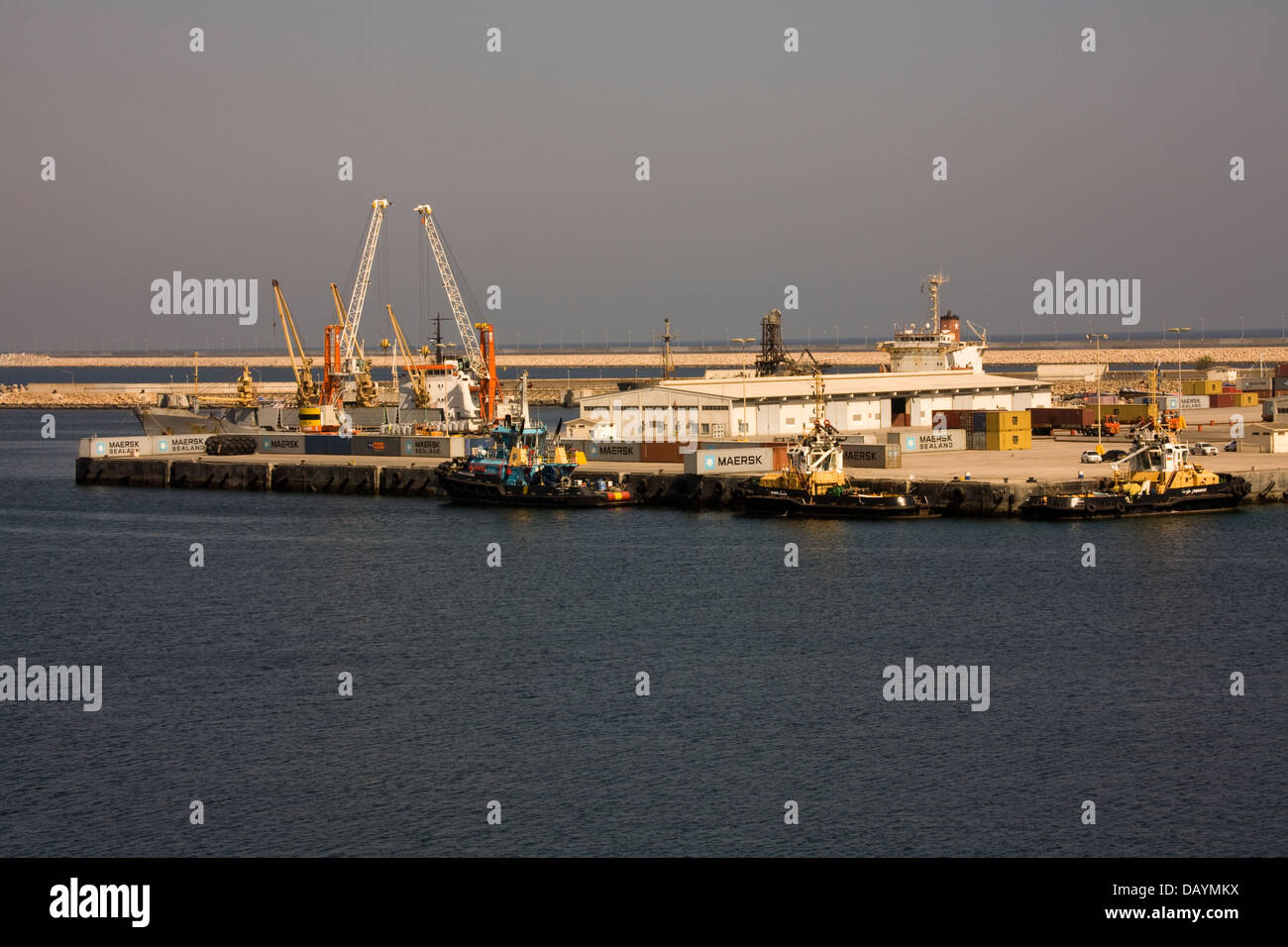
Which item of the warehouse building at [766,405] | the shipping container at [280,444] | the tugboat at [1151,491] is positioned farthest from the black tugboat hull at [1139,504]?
the shipping container at [280,444]

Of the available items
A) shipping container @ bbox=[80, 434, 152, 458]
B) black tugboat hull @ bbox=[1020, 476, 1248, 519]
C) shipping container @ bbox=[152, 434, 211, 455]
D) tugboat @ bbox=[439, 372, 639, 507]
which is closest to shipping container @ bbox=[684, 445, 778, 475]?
tugboat @ bbox=[439, 372, 639, 507]

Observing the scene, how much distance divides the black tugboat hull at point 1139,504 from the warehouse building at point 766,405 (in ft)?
89.7

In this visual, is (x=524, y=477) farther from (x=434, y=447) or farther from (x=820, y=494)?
(x=434, y=447)

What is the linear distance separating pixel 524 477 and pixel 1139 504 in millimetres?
30624

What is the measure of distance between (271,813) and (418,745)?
4755 mm

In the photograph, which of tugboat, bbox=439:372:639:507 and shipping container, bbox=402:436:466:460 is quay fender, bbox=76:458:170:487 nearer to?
shipping container, bbox=402:436:466:460

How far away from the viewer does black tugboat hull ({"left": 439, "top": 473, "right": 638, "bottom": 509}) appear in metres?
73.6

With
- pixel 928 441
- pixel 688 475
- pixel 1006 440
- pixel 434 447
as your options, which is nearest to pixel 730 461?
pixel 688 475

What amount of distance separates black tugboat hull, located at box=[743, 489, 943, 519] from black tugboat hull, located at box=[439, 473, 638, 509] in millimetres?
9515

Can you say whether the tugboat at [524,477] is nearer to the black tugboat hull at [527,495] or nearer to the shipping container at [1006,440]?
the black tugboat hull at [527,495]

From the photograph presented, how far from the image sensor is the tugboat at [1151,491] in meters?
64.1

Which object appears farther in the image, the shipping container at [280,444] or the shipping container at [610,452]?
the shipping container at [280,444]

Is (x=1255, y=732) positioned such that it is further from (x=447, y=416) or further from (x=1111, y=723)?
(x=447, y=416)
